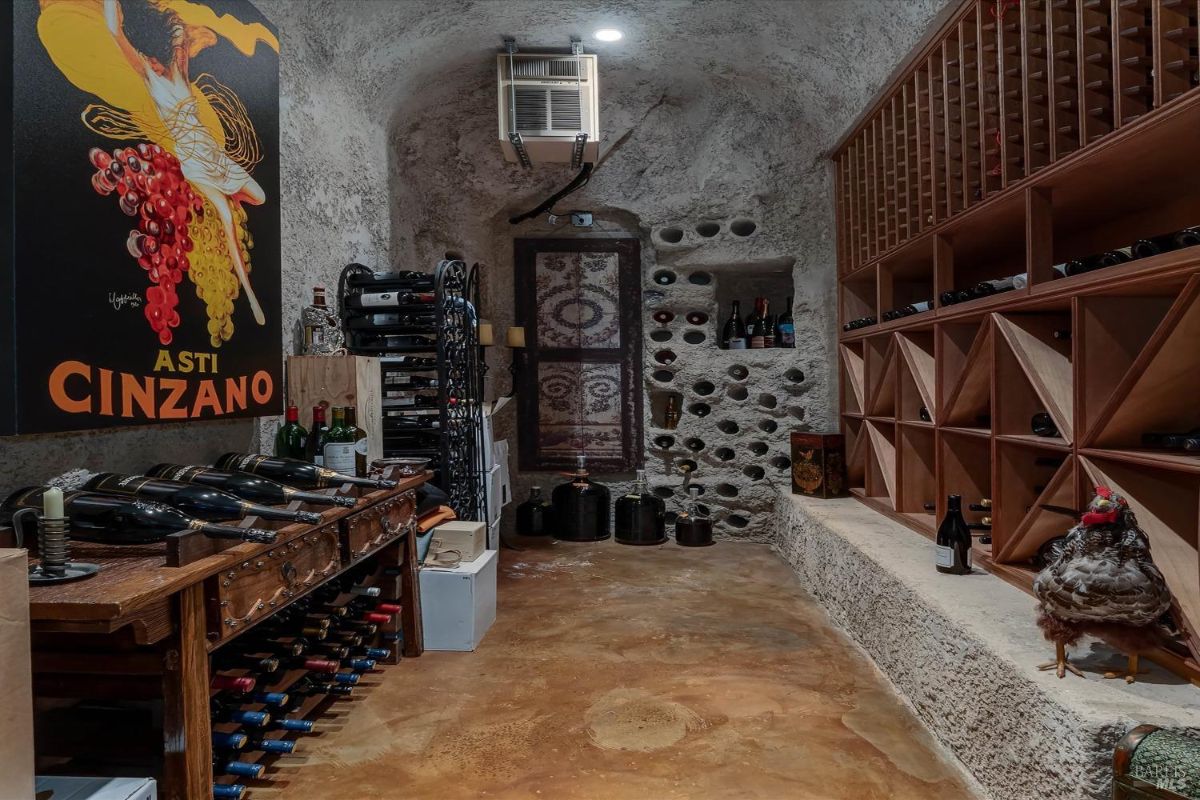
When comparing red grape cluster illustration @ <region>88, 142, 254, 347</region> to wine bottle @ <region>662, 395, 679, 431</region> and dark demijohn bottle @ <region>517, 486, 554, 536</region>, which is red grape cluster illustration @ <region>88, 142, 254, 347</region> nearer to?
dark demijohn bottle @ <region>517, 486, 554, 536</region>

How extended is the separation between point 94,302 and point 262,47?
4.56 ft

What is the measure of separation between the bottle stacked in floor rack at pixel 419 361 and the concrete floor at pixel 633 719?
0.82 meters

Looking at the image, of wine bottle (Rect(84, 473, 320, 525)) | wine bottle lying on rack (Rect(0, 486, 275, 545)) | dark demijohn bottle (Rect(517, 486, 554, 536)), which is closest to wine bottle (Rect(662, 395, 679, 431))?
dark demijohn bottle (Rect(517, 486, 554, 536))

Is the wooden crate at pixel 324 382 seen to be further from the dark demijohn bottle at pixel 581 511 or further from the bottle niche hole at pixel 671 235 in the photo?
the bottle niche hole at pixel 671 235

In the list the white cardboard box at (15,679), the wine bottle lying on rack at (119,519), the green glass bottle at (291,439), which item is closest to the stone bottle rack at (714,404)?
the green glass bottle at (291,439)

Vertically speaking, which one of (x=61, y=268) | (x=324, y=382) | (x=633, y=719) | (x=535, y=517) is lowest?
(x=633, y=719)

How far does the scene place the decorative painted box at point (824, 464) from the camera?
453cm

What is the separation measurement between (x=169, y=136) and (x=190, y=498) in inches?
47.3

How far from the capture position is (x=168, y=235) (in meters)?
2.20

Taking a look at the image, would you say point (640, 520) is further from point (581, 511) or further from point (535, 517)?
point (535, 517)

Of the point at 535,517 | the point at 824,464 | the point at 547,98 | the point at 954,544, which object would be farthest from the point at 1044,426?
the point at 535,517

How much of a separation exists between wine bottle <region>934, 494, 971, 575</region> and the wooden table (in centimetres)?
228

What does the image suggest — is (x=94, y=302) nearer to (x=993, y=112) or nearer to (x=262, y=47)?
(x=262, y=47)

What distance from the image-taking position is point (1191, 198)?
2307 millimetres
